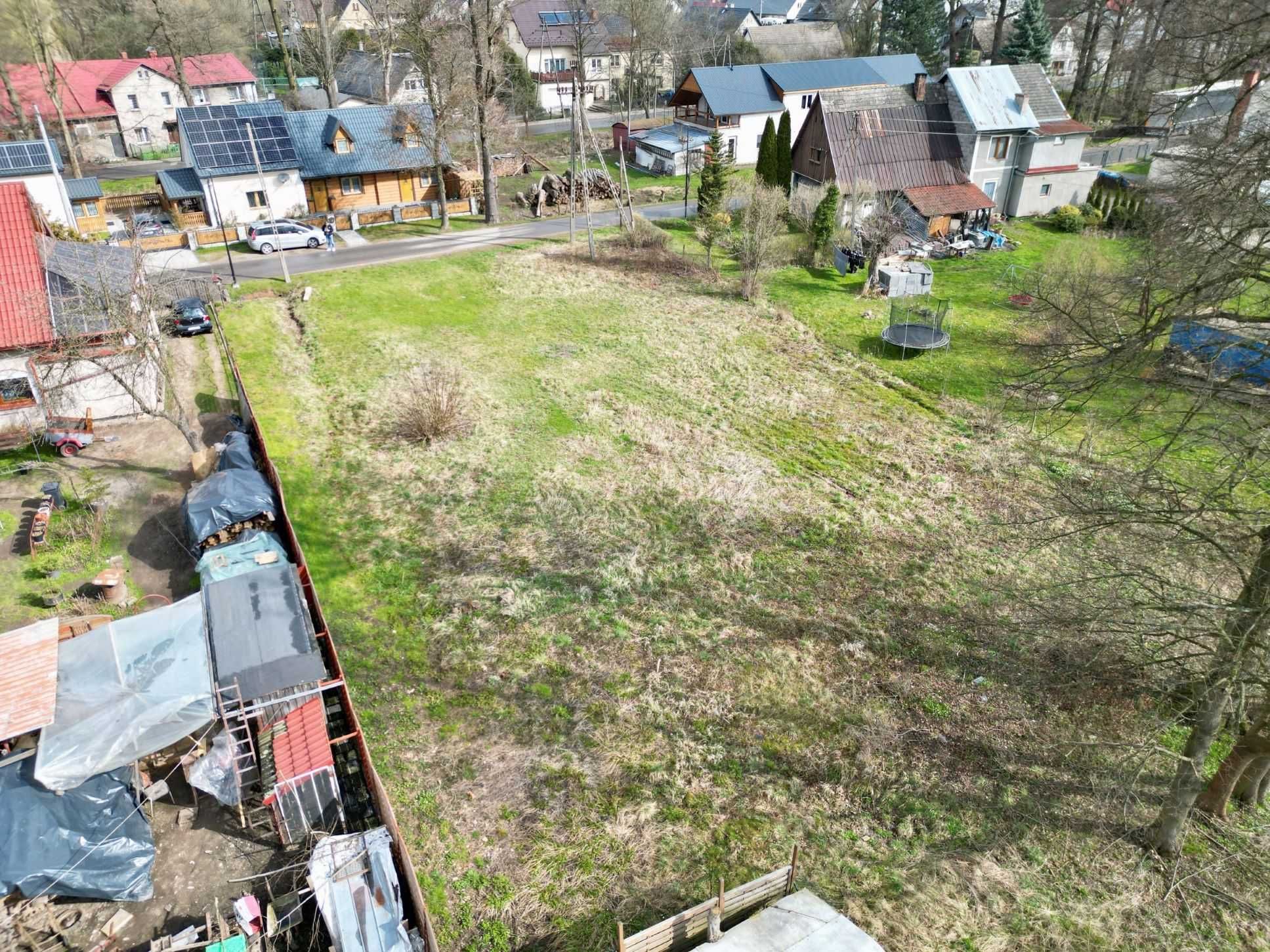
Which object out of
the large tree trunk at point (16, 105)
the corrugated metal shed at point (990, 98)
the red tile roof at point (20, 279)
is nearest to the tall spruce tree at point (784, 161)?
the corrugated metal shed at point (990, 98)

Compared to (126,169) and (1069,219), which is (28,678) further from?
(126,169)

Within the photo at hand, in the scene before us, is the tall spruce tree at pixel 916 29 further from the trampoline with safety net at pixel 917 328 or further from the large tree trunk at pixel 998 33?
the trampoline with safety net at pixel 917 328

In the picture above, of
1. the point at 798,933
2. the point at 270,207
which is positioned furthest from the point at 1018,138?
the point at 798,933

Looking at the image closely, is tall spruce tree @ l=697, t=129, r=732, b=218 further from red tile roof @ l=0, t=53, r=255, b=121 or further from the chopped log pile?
red tile roof @ l=0, t=53, r=255, b=121

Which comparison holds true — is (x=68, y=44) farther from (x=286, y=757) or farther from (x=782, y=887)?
(x=782, y=887)

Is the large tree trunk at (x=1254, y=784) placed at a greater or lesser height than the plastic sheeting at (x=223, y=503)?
lesser

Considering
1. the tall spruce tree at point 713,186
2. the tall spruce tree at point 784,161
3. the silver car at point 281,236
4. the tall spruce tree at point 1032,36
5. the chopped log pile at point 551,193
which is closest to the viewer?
the silver car at point 281,236

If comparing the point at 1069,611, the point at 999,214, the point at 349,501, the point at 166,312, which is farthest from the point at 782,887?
the point at 999,214
